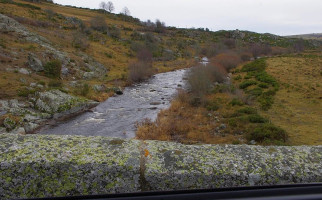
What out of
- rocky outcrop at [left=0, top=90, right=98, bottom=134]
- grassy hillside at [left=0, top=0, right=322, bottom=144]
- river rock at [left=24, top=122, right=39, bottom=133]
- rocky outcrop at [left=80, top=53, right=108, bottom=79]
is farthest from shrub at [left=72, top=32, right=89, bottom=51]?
river rock at [left=24, top=122, right=39, bottom=133]

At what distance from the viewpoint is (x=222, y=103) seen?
20.2 meters

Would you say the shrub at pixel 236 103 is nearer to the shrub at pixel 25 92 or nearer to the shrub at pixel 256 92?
the shrub at pixel 256 92

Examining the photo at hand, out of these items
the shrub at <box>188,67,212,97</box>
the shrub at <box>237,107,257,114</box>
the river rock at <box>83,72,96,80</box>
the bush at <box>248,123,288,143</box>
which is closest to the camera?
the bush at <box>248,123,288,143</box>

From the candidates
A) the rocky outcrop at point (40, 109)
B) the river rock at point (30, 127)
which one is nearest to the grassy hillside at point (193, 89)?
the rocky outcrop at point (40, 109)

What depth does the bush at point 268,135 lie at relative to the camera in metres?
11.8

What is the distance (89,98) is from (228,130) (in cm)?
1344

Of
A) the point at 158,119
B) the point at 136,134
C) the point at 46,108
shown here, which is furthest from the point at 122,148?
the point at 46,108

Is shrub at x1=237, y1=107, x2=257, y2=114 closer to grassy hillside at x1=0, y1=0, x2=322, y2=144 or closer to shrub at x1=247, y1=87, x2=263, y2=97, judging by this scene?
grassy hillside at x1=0, y1=0, x2=322, y2=144

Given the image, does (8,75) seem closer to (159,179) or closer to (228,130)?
(228,130)

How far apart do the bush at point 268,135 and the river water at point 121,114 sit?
23.4 feet

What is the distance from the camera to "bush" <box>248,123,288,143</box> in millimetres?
11841

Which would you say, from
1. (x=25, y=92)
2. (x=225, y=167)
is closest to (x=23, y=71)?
(x=25, y=92)

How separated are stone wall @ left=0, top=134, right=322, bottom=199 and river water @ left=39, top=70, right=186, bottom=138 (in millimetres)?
11506

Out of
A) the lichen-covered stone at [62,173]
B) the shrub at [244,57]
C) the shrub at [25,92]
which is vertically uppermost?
the shrub at [244,57]
